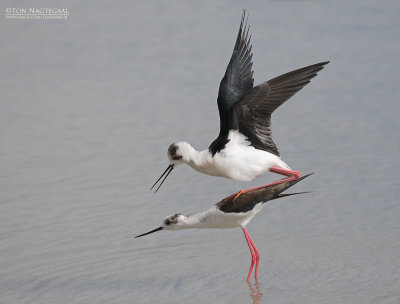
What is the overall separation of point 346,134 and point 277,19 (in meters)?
3.26

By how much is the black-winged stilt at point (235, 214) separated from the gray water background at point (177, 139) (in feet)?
0.76

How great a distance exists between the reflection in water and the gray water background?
2 centimetres

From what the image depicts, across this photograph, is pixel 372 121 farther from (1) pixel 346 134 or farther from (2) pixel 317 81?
(2) pixel 317 81

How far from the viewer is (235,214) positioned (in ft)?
20.4

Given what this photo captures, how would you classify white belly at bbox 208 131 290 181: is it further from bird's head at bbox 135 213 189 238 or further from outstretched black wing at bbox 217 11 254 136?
bird's head at bbox 135 213 189 238

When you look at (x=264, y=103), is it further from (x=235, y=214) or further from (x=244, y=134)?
(x=235, y=214)

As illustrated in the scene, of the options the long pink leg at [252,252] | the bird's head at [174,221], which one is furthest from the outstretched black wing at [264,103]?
the bird's head at [174,221]

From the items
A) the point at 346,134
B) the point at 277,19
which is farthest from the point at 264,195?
the point at 277,19

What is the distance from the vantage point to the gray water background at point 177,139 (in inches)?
238

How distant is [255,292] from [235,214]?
2.21ft

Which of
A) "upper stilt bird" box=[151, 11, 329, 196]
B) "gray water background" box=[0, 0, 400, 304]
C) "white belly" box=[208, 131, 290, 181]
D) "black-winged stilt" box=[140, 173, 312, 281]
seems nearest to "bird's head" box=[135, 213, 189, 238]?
"black-winged stilt" box=[140, 173, 312, 281]

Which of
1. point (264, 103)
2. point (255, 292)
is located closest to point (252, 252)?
point (255, 292)

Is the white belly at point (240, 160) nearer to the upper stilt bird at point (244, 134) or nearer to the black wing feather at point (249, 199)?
the upper stilt bird at point (244, 134)

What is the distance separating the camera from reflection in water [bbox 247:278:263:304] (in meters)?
5.66
